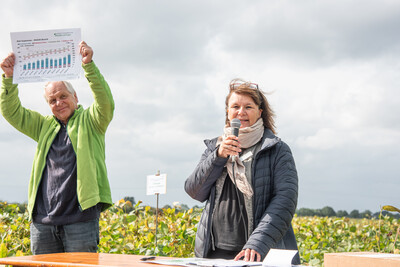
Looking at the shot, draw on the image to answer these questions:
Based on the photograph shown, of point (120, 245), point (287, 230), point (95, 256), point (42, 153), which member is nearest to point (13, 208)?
point (120, 245)

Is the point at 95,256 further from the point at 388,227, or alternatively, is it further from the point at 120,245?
the point at 388,227

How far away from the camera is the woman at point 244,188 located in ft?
7.81

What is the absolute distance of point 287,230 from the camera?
2494 mm

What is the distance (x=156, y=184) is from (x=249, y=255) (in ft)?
7.16

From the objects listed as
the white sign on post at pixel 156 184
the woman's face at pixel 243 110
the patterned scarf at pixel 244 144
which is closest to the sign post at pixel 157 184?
the white sign on post at pixel 156 184

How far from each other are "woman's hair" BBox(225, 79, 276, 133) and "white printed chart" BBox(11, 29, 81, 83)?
106cm

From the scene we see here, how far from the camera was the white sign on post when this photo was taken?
4266 millimetres

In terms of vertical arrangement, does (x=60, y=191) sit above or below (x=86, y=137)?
Result: below

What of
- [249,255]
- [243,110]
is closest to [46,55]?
[243,110]

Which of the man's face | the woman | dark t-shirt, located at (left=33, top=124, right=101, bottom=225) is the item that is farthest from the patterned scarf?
the man's face

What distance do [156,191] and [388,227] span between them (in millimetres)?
2983

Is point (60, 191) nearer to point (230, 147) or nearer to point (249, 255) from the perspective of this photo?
point (230, 147)

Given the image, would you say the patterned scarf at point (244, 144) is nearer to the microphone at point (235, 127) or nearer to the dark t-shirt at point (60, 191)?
the microphone at point (235, 127)

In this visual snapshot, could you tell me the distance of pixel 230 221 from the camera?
2.47m
